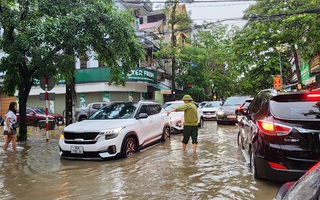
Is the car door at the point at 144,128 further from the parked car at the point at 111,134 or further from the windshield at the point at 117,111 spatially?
the windshield at the point at 117,111

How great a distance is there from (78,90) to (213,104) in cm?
1203

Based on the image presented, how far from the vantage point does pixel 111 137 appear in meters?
7.36

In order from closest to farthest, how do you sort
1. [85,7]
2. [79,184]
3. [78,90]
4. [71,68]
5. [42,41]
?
[79,184]
[42,41]
[85,7]
[71,68]
[78,90]

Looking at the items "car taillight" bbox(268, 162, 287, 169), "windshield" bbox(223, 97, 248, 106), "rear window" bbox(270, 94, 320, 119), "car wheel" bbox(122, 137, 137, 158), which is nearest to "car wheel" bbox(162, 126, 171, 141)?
"car wheel" bbox(122, 137, 137, 158)

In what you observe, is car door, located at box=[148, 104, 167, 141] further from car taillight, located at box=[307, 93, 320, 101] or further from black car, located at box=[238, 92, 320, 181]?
car taillight, located at box=[307, 93, 320, 101]

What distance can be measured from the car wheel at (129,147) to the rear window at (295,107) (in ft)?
13.7

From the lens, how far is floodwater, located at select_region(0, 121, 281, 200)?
4887mm

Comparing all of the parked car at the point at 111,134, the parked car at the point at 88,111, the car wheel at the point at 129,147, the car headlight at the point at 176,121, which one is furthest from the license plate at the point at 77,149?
the parked car at the point at 88,111

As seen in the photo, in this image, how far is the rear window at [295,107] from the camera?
4492 millimetres

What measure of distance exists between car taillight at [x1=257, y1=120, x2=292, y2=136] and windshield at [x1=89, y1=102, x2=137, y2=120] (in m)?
4.61

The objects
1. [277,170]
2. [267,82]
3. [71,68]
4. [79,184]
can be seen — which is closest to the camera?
[277,170]

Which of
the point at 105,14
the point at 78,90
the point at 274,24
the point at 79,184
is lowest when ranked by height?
the point at 79,184

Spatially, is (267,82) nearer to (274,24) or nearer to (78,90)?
(274,24)

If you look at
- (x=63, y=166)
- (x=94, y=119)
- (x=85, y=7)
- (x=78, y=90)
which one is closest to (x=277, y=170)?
(x=63, y=166)
